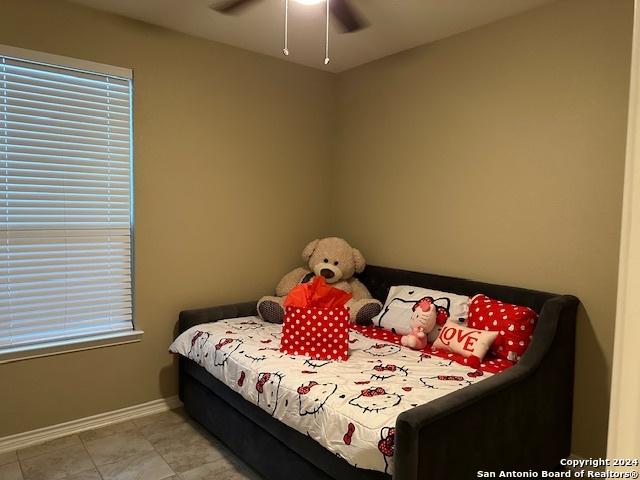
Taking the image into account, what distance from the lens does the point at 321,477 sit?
194cm

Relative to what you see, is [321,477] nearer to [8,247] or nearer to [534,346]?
[534,346]

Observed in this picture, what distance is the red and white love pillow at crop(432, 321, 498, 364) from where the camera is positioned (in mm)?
2354

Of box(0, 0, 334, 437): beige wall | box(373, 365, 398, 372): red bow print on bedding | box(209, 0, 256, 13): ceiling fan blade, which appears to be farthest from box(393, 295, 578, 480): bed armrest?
box(209, 0, 256, 13): ceiling fan blade

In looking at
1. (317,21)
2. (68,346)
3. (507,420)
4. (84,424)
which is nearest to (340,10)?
(317,21)

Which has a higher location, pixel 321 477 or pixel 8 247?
pixel 8 247

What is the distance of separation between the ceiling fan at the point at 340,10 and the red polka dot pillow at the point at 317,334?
62.6 inches

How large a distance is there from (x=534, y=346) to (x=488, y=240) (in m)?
0.77

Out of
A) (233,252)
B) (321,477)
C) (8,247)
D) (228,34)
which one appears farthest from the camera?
(233,252)

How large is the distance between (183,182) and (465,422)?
7.34ft

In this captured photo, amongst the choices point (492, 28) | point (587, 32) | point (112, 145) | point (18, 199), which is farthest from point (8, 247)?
point (587, 32)

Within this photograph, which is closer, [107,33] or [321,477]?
[321,477]

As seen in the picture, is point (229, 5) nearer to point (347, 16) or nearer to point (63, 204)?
point (347, 16)

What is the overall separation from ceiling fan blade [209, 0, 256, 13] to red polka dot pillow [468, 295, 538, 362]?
82.1 inches

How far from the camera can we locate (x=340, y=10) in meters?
2.42
